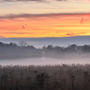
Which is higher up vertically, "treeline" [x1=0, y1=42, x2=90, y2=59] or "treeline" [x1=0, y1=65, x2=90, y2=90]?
"treeline" [x1=0, y1=65, x2=90, y2=90]

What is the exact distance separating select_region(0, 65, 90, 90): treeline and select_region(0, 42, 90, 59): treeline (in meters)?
15.1

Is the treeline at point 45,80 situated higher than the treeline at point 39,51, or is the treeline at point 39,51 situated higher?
the treeline at point 45,80

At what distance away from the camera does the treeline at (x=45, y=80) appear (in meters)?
13.2

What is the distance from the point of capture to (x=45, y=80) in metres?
14.0

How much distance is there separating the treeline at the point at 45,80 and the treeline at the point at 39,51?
15.1 m

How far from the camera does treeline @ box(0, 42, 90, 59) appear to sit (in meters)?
31.5

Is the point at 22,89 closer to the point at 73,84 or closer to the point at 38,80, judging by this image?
the point at 38,80

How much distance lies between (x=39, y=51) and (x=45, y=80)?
17.5 meters

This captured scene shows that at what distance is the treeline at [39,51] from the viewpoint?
1242 inches

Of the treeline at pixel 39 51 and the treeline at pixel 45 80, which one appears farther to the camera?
the treeline at pixel 39 51

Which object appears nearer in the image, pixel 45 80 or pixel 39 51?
pixel 45 80

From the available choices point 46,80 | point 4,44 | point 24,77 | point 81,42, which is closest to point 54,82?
point 46,80

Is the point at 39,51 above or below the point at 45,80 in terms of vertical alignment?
below

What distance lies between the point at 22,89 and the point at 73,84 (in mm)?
2148
